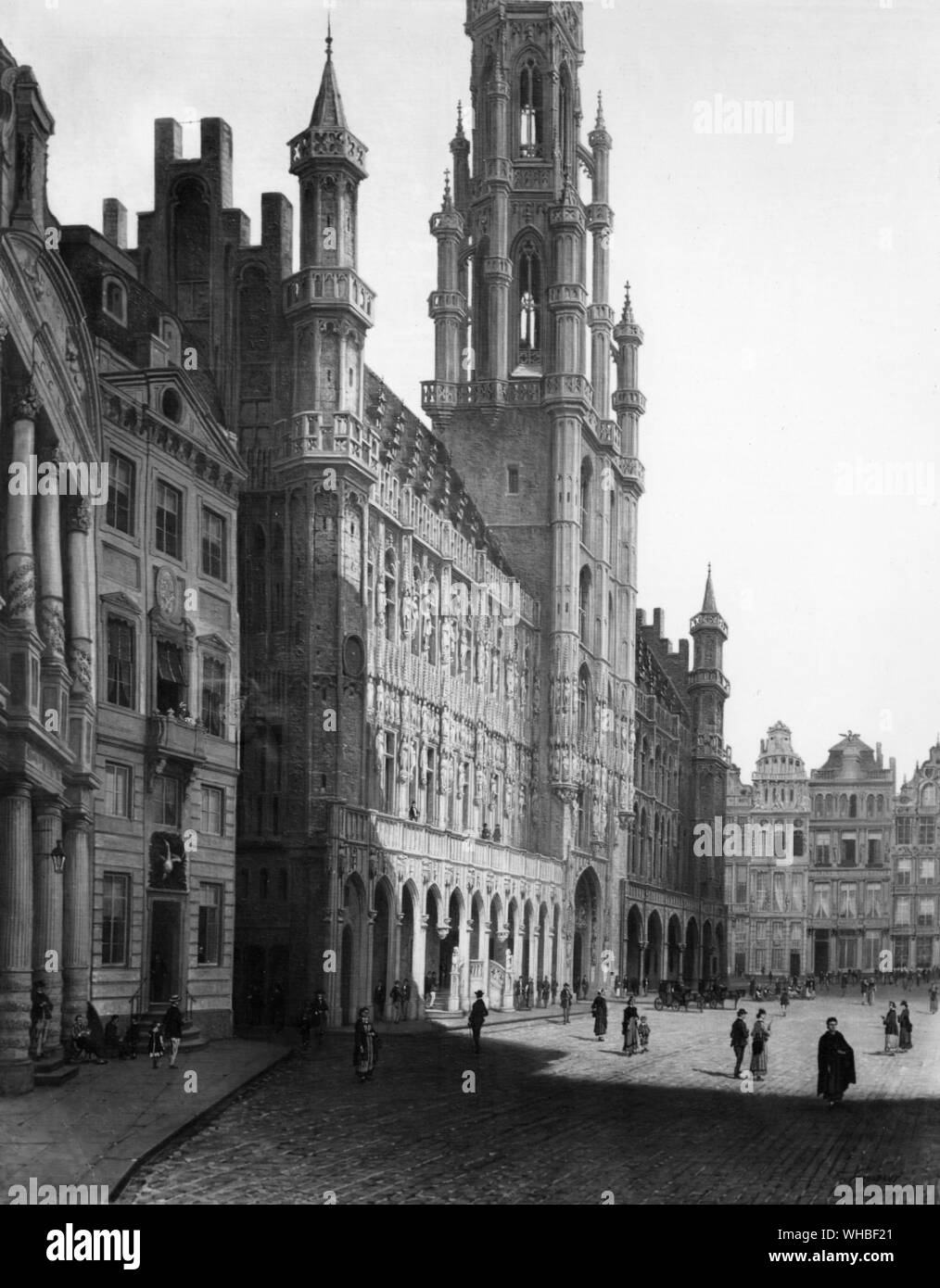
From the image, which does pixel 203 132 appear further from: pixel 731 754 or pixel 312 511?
pixel 731 754

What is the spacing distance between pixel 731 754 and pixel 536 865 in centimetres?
4845

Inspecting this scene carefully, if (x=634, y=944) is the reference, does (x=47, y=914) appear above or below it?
above

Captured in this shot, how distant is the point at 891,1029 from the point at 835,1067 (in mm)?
12699

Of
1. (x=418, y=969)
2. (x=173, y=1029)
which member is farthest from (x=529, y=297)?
(x=173, y=1029)

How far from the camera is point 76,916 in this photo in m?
27.4

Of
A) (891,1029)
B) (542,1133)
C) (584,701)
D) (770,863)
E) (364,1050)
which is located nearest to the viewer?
(542,1133)

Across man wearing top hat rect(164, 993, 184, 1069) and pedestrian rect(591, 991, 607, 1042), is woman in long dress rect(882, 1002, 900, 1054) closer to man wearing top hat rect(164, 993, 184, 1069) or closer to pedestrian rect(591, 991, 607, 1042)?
pedestrian rect(591, 991, 607, 1042)

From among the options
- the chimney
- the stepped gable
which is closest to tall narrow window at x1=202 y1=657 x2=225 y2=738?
the chimney

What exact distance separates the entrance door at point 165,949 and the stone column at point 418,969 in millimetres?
14975

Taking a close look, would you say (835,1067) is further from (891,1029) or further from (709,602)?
(709,602)

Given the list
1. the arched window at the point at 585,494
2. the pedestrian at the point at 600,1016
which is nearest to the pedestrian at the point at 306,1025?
the pedestrian at the point at 600,1016

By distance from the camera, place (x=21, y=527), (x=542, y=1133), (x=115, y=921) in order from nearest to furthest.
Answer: (x=21, y=527), (x=542, y=1133), (x=115, y=921)

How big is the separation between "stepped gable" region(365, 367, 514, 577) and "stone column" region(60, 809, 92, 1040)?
74.5 ft
